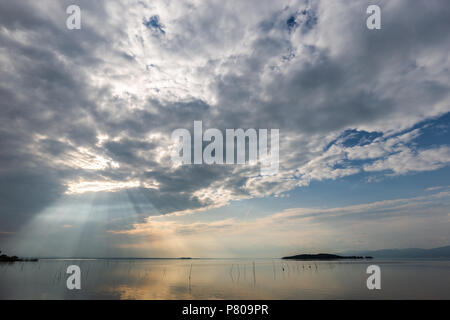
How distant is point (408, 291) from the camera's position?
35.3 m
